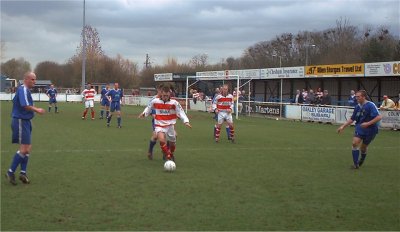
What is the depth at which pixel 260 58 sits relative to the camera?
251 ft

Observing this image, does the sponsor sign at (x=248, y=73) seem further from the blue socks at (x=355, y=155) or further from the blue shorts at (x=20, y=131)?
the blue shorts at (x=20, y=131)

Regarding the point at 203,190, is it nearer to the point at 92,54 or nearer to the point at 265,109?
the point at 265,109

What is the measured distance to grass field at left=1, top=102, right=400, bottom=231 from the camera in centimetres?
668

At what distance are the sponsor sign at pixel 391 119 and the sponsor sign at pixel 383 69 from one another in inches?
215

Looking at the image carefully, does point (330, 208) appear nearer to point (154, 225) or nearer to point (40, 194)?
point (154, 225)

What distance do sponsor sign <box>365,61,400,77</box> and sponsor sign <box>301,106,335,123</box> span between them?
469 cm

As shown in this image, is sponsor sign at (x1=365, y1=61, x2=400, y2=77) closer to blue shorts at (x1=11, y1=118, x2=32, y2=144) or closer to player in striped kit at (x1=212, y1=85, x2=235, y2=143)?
player in striped kit at (x1=212, y1=85, x2=235, y2=143)

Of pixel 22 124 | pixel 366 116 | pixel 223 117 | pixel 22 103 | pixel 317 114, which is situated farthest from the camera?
pixel 317 114

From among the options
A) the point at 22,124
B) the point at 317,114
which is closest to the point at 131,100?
the point at 317,114

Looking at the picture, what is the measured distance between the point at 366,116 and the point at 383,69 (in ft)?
67.0

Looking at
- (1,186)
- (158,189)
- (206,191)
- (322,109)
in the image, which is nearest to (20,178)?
(1,186)

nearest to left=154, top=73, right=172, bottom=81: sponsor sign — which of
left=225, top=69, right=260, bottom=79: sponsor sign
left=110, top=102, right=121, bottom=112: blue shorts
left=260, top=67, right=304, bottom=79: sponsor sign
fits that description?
left=225, top=69, right=260, bottom=79: sponsor sign

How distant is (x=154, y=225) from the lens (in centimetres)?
645

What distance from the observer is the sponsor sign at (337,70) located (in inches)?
1280
